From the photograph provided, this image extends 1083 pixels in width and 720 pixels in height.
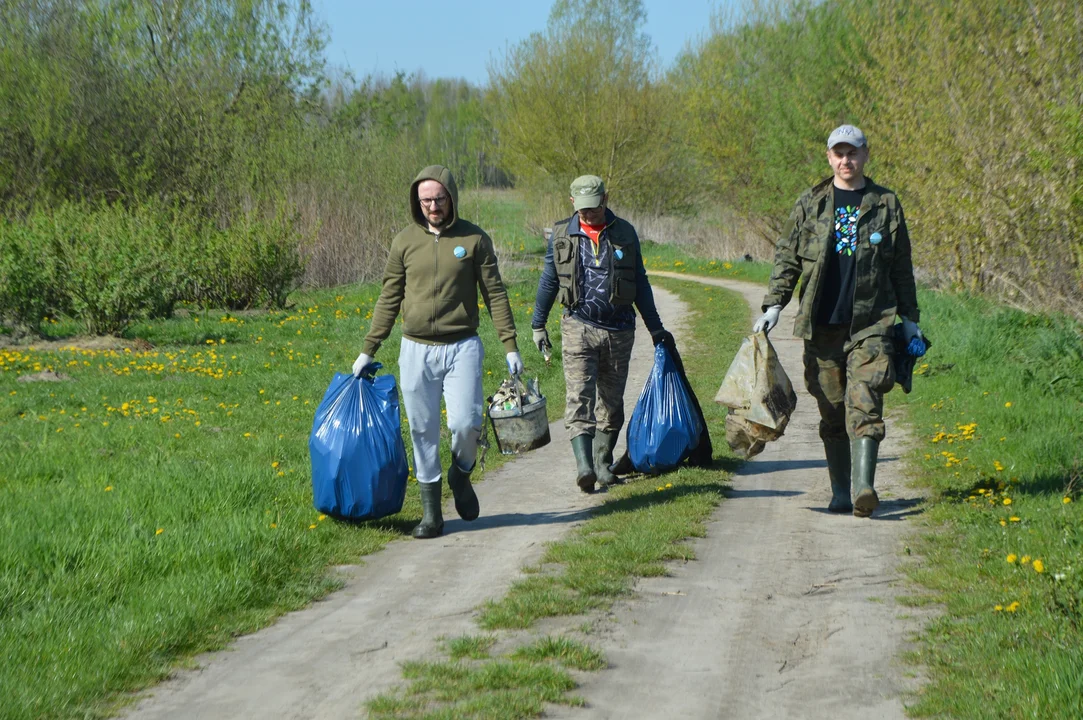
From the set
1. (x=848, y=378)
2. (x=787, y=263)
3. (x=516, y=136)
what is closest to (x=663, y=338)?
(x=787, y=263)

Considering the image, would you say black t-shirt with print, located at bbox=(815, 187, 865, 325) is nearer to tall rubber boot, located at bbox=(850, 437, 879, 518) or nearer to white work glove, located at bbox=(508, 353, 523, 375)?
tall rubber boot, located at bbox=(850, 437, 879, 518)

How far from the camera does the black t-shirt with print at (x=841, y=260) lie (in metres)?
6.44

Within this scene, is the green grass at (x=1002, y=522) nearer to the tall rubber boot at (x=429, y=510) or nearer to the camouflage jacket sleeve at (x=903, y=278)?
the camouflage jacket sleeve at (x=903, y=278)

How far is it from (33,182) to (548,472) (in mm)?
18018

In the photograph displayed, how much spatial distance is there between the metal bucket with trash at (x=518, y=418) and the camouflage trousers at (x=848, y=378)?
1.59m

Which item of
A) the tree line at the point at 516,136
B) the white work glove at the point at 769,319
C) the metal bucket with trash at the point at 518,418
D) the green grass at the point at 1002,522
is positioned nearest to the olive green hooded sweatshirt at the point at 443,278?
the metal bucket with trash at the point at 518,418

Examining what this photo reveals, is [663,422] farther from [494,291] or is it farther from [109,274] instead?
[109,274]

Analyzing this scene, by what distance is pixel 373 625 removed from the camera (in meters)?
4.92

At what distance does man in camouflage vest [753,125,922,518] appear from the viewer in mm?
6402

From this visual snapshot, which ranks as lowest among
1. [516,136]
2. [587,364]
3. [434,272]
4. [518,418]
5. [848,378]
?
[518,418]

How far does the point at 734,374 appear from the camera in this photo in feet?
23.0

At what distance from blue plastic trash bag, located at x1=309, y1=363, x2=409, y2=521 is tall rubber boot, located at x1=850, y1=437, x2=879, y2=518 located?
8.27 feet

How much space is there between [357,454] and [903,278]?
3150 millimetres

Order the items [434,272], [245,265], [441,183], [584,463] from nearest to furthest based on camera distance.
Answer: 1. [441,183]
2. [434,272]
3. [584,463]
4. [245,265]
